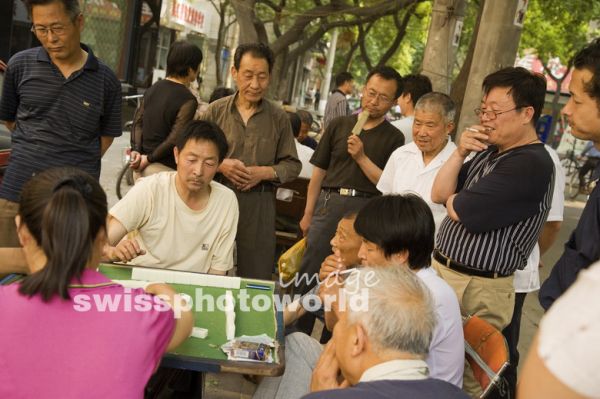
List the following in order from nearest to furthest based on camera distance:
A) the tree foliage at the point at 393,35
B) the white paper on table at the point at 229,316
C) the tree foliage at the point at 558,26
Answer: the white paper on table at the point at 229,316, the tree foliage at the point at 558,26, the tree foliage at the point at 393,35

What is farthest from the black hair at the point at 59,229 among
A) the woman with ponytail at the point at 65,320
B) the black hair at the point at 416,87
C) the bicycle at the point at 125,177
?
the bicycle at the point at 125,177

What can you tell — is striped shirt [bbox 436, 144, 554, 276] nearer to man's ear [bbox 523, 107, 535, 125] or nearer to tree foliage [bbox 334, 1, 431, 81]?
man's ear [bbox 523, 107, 535, 125]

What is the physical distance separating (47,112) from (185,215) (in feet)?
3.09

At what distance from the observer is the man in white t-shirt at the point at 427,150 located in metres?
3.98

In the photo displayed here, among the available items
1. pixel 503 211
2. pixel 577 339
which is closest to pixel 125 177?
pixel 503 211

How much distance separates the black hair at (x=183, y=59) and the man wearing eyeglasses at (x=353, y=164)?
1159mm

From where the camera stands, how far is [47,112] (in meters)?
3.60

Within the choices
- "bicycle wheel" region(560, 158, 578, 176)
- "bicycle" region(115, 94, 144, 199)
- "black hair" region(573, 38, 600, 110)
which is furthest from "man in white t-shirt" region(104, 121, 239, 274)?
"bicycle wheel" region(560, 158, 578, 176)

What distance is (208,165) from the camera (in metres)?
3.47

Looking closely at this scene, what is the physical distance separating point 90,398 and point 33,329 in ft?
0.83

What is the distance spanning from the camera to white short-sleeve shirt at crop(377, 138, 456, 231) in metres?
4.00

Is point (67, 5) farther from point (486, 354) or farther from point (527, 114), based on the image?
point (486, 354)

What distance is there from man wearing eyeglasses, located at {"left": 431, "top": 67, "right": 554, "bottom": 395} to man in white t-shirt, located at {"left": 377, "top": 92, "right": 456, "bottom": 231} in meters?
0.61

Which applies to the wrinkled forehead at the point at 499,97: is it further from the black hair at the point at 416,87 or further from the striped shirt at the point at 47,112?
the black hair at the point at 416,87
